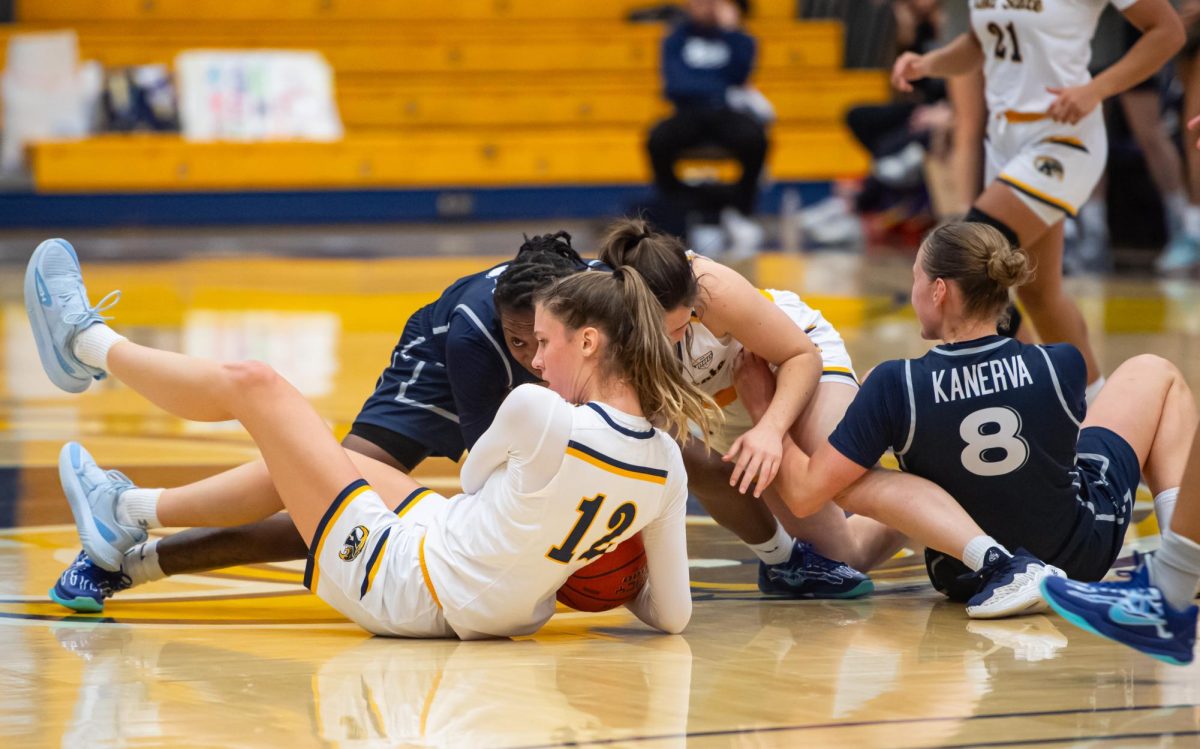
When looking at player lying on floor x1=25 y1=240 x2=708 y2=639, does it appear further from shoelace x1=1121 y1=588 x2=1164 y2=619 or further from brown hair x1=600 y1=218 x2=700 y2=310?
shoelace x1=1121 y1=588 x2=1164 y2=619

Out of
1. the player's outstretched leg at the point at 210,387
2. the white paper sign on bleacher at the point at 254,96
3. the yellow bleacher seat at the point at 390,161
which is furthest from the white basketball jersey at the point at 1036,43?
the white paper sign on bleacher at the point at 254,96

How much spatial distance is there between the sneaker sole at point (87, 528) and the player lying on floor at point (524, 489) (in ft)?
1.25

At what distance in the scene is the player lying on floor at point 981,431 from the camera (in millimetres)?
3158

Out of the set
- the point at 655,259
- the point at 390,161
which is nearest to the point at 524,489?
the point at 655,259

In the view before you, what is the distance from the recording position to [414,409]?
12.1 ft

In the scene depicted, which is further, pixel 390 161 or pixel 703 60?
pixel 390 161

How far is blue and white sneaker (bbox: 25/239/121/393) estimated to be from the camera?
11.5ft

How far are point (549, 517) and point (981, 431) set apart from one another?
3.01 feet

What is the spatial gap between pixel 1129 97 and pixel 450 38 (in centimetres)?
695

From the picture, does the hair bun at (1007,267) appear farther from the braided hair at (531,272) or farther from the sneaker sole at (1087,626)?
the braided hair at (531,272)

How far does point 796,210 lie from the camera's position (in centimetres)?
1493

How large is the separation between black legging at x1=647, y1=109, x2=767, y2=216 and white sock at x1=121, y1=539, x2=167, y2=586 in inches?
371

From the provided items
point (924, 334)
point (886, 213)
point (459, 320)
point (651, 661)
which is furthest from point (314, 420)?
point (886, 213)

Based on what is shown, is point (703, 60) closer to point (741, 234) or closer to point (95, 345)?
point (741, 234)
